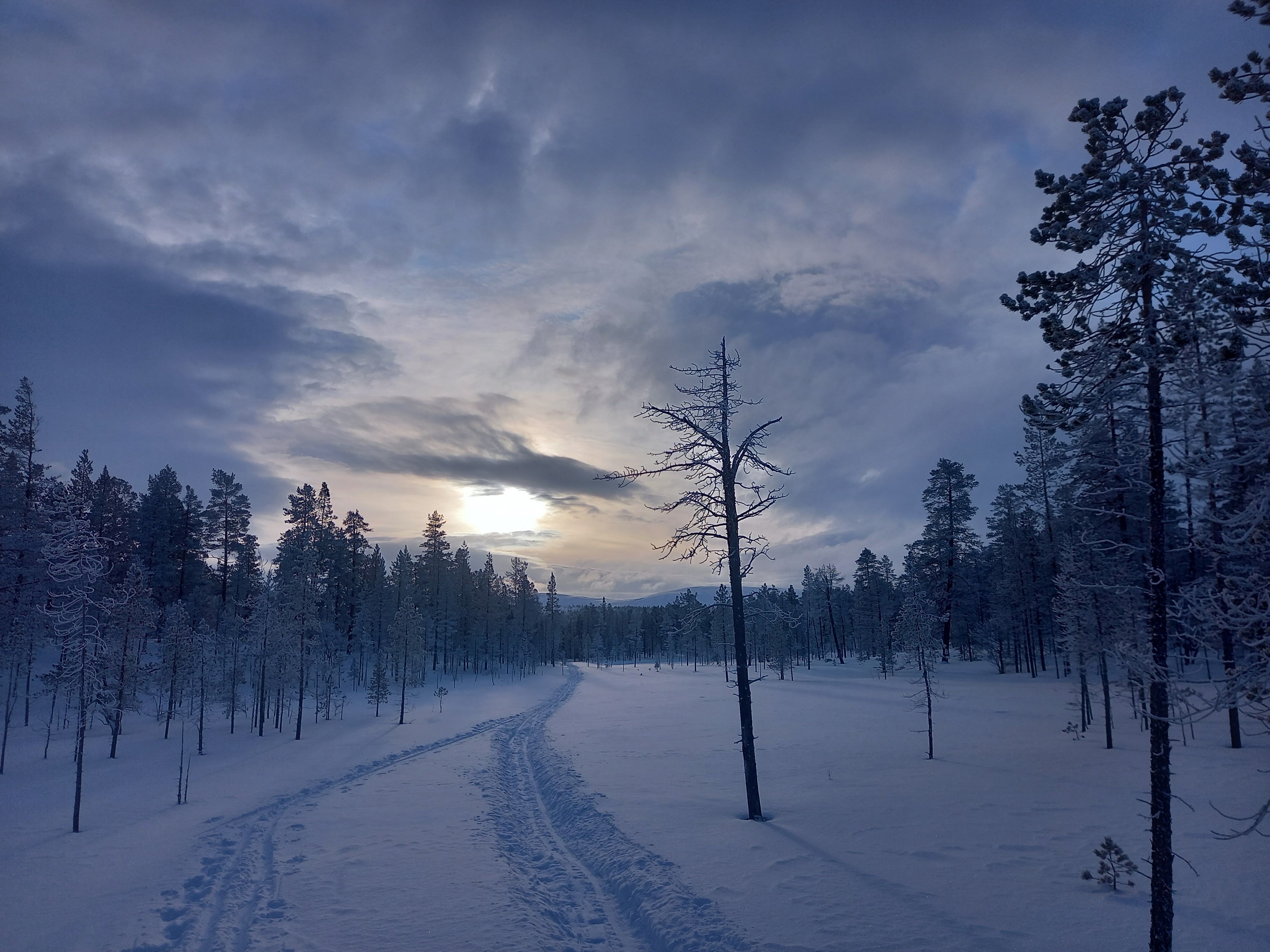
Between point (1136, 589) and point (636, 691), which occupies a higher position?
point (1136, 589)

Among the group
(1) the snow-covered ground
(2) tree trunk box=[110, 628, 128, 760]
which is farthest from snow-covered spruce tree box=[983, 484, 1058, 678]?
(2) tree trunk box=[110, 628, 128, 760]

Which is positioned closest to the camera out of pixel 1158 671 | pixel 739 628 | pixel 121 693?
pixel 1158 671

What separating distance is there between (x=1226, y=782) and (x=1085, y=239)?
19972 millimetres

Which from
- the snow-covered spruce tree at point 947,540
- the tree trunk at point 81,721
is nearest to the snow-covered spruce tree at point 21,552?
the tree trunk at point 81,721

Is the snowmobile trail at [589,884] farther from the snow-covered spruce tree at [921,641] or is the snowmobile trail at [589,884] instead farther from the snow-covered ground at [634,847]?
the snow-covered spruce tree at [921,641]

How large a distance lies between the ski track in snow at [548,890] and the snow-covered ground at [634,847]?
0.24 ft

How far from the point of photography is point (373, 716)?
46469 mm

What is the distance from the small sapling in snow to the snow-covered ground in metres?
0.32

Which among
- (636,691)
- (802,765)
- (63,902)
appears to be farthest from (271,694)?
(802,765)

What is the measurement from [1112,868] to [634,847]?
994 centimetres

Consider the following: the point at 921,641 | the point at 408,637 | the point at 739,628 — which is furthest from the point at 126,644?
the point at 921,641

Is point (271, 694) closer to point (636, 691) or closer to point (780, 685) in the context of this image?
point (636, 691)

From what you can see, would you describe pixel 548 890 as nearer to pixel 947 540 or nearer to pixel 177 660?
pixel 177 660

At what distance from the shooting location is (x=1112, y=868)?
11.7 m
